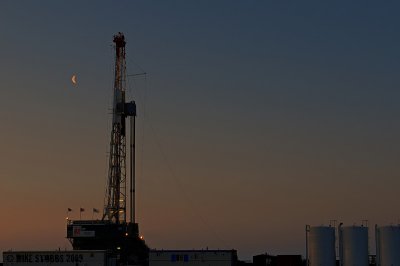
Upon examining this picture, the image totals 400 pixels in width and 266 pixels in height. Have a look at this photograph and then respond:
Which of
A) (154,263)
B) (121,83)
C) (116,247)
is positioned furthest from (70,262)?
(121,83)

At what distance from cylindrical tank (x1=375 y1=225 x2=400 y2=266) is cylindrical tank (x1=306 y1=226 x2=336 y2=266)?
23.0 feet

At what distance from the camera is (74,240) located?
152250 millimetres

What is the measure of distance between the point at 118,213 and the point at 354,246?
48.6 m

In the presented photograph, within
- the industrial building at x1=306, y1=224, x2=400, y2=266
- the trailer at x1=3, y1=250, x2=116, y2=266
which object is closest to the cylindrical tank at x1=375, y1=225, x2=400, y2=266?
the industrial building at x1=306, y1=224, x2=400, y2=266

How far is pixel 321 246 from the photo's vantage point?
131m

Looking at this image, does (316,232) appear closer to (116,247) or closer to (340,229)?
(340,229)

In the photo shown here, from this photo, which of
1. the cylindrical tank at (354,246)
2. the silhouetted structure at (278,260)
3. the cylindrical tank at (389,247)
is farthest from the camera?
the silhouetted structure at (278,260)

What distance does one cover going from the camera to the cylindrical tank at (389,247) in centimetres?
12721

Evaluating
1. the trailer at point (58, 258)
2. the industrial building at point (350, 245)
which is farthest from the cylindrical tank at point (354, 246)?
the trailer at point (58, 258)

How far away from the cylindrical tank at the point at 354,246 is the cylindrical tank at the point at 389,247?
2110 millimetres

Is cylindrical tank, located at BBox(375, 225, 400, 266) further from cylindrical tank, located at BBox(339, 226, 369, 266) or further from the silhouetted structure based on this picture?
the silhouetted structure

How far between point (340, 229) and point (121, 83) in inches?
2074

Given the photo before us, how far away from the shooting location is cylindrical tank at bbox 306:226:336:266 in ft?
429

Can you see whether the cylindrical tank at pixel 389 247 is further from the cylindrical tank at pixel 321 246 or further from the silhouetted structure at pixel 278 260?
the silhouetted structure at pixel 278 260
